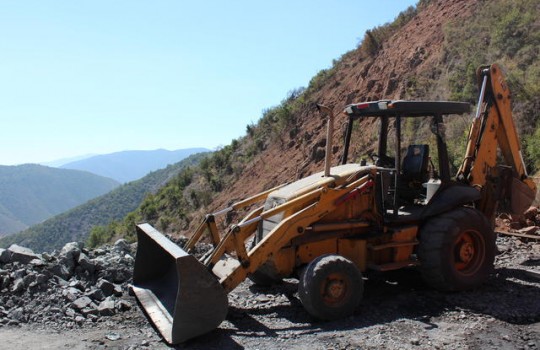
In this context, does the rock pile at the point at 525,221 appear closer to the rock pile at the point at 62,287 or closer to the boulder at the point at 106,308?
the rock pile at the point at 62,287

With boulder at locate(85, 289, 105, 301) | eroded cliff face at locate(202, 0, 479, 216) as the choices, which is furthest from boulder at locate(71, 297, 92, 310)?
eroded cliff face at locate(202, 0, 479, 216)

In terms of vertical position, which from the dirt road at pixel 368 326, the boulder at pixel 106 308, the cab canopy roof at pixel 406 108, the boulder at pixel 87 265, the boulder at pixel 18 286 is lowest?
the dirt road at pixel 368 326

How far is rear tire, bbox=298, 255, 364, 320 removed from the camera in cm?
577

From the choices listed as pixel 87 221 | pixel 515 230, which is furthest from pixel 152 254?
pixel 87 221

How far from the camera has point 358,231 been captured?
6.72 m

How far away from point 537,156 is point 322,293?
8.60 metres

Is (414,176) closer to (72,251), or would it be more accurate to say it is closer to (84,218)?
(72,251)

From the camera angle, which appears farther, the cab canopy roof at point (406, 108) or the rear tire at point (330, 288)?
the cab canopy roof at point (406, 108)

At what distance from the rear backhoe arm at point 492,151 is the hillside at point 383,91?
5.04 metres

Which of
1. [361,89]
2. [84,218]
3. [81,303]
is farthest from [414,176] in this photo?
[84,218]

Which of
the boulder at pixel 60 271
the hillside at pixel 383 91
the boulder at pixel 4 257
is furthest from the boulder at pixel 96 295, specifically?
the hillside at pixel 383 91

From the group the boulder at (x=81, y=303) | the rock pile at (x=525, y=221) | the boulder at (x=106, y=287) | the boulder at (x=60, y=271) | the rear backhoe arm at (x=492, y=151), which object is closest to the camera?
the boulder at (x=81, y=303)

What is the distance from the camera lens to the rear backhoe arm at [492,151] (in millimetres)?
7609

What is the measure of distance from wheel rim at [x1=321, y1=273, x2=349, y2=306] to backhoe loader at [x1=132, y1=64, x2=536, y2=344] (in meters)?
0.01
